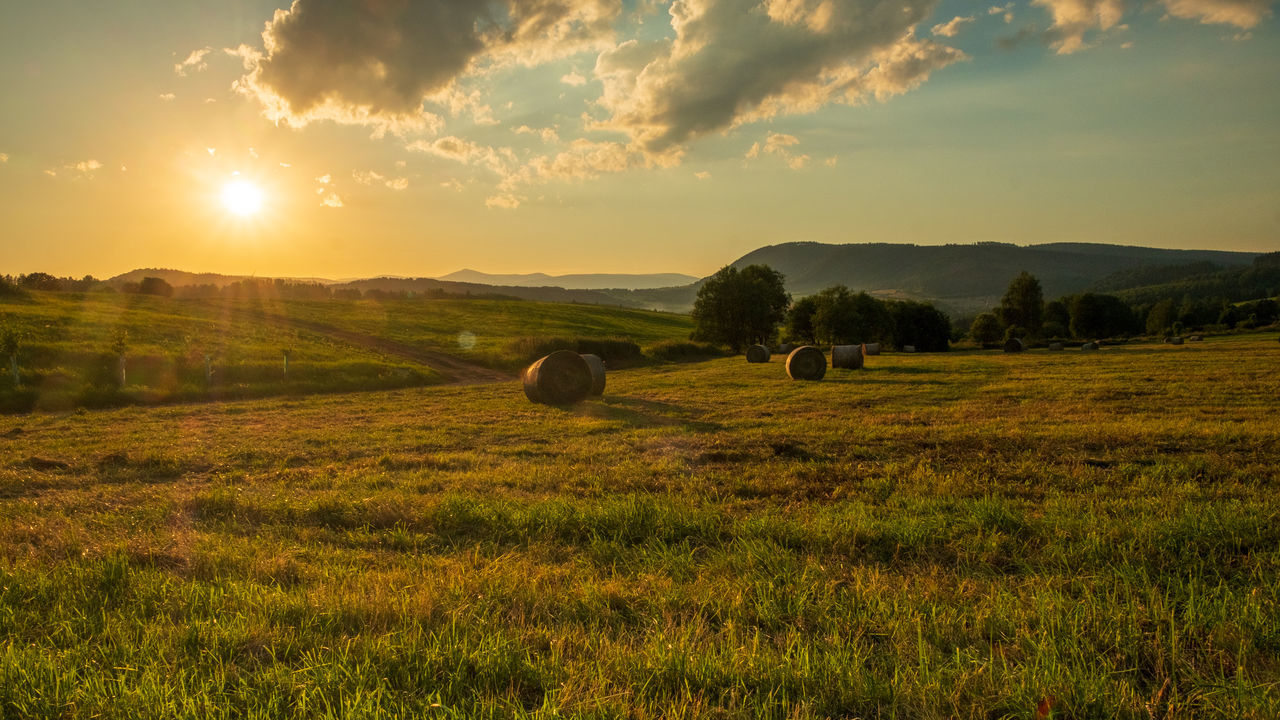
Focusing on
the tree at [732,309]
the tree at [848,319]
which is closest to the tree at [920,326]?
the tree at [848,319]

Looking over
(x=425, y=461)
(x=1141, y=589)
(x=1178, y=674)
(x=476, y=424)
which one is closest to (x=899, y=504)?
(x=1141, y=589)

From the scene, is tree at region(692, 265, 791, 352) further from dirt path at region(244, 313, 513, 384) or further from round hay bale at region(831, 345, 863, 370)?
dirt path at region(244, 313, 513, 384)

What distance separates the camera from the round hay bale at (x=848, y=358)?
3369cm

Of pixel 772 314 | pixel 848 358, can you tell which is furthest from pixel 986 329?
pixel 848 358

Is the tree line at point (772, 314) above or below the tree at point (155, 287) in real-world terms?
below

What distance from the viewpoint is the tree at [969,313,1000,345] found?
3583 inches

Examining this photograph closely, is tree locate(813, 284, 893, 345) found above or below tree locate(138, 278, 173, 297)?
below

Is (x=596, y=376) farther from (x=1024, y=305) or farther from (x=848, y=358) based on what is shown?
(x=1024, y=305)

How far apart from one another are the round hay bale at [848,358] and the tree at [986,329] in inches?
2720

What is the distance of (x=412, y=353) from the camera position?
42688mm

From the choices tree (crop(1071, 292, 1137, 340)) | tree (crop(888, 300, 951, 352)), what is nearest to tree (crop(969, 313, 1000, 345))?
tree (crop(888, 300, 951, 352))

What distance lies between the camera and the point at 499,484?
7.90m

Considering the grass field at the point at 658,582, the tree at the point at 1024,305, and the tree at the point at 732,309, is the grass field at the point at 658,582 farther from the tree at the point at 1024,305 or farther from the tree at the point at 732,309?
the tree at the point at 1024,305

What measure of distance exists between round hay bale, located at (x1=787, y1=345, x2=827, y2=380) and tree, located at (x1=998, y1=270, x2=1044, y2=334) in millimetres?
78648
